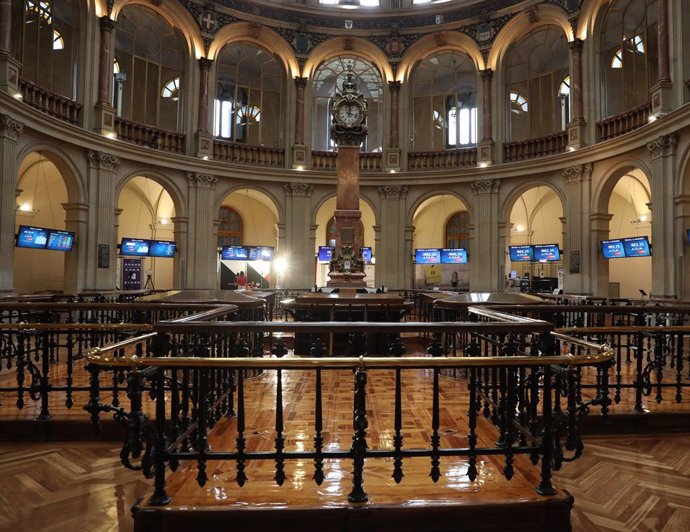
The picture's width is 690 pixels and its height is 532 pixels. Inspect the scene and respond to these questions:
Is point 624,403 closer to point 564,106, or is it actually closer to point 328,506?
point 328,506

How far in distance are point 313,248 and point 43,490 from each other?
14.5 meters

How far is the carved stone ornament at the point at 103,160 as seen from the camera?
43.8 ft

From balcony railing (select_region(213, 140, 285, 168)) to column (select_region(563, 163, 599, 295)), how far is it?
1027 cm

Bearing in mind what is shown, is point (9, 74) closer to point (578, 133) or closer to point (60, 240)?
point (60, 240)

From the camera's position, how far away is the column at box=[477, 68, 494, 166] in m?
16.6

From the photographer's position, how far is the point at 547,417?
2824mm

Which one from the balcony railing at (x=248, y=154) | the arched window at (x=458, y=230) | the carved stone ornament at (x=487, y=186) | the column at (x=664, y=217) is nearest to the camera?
the column at (x=664, y=217)

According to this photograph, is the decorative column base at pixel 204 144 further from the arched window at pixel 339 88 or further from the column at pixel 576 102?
the column at pixel 576 102

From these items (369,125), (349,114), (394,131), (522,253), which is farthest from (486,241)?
(369,125)

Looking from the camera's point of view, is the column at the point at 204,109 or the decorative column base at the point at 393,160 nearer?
the column at the point at 204,109

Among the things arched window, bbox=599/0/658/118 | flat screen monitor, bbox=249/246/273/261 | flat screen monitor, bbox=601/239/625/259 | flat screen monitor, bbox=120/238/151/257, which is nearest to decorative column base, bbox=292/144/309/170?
flat screen monitor, bbox=249/246/273/261

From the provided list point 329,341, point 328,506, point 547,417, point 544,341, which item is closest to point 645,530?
point 547,417

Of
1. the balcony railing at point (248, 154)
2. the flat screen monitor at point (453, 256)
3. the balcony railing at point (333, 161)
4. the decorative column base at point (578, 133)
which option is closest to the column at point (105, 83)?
the balcony railing at point (248, 154)

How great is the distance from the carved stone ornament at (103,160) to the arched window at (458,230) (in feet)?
47.1
